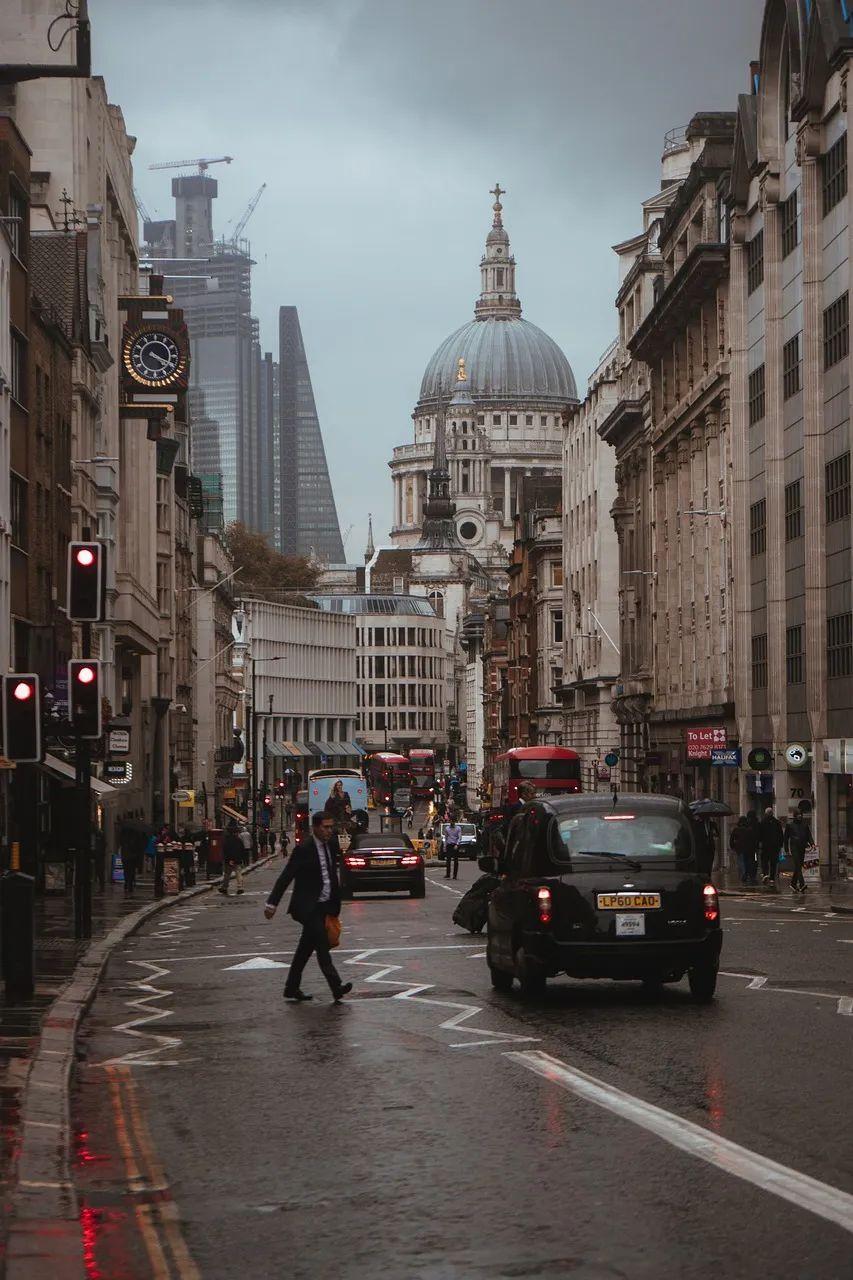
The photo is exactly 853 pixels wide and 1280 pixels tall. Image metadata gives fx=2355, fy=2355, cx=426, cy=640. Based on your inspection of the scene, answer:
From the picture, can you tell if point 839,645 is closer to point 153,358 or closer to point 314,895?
point 153,358

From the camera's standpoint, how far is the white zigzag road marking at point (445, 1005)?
1659 cm

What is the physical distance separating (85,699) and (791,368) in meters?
37.4

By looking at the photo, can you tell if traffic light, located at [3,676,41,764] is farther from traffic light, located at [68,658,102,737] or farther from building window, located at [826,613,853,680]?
building window, located at [826,613,853,680]

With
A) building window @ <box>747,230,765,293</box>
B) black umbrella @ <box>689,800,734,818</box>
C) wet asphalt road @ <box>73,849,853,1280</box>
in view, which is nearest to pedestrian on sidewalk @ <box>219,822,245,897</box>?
black umbrella @ <box>689,800,734,818</box>

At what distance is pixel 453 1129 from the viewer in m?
12.2

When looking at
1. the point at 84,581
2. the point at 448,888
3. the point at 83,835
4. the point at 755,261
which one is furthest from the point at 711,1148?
the point at 755,261

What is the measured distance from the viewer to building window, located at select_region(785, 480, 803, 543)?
200 ft

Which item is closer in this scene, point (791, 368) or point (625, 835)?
point (625, 835)

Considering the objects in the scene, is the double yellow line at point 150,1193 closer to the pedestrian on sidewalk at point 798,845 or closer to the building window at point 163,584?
the pedestrian on sidewalk at point 798,845

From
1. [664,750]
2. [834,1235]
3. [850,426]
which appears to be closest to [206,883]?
[850,426]

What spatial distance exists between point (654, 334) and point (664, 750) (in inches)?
581

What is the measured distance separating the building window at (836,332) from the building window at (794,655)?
7.97 meters

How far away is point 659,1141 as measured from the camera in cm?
1137

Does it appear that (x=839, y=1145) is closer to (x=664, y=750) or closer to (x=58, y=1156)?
(x=58, y=1156)
